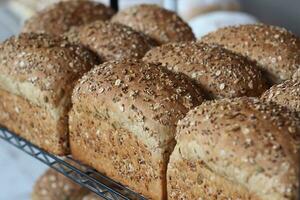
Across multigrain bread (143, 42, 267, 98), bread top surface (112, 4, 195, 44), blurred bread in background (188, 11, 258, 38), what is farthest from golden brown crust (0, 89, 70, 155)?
blurred bread in background (188, 11, 258, 38)

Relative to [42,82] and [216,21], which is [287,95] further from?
[216,21]

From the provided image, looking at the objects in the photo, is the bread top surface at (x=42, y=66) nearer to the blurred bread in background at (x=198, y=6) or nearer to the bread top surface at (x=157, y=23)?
the bread top surface at (x=157, y=23)

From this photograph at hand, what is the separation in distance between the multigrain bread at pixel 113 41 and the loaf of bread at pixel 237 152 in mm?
450

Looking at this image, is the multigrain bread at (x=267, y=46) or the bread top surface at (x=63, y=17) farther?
the bread top surface at (x=63, y=17)

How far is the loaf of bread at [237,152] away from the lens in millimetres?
915

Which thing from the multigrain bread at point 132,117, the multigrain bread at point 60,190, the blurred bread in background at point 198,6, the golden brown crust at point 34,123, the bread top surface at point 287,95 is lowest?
the multigrain bread at point 60,190

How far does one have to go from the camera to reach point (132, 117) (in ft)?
3.78

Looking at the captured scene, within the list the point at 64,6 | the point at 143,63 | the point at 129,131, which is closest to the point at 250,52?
the point at 143,63

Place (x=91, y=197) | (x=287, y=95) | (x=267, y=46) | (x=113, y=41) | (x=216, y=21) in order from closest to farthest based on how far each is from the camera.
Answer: (x=287, y=95) < (x=267, y=46) < (x=113, y=41) < (x=91, y=197) < (x=216, y=21)

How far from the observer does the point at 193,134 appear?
40.1 inches

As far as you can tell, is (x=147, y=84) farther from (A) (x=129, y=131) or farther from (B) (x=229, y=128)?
(B) (x=229, y=128)

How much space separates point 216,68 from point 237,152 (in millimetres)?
360

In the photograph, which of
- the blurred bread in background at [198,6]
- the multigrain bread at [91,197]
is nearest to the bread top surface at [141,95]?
the multigrain bread at [91,197]

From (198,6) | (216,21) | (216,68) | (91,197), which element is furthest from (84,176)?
(198,6)
